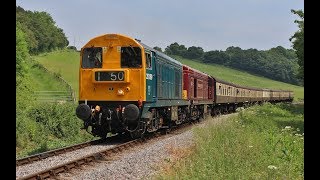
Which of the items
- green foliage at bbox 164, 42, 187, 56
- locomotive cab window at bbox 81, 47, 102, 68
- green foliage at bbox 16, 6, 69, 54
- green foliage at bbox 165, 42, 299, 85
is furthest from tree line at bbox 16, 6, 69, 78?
locomotive cab window at bbox 81, 47, 102, 68

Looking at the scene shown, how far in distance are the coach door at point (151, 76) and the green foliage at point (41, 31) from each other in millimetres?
78311

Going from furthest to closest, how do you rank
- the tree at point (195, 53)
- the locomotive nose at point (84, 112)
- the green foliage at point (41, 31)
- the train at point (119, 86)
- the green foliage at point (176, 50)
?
the green foliage at point (176, 50), the tree at point (195, 53), the green foliage at point (41, 31), the train at point (119, 86), the locomotive nose at point (84, 112)

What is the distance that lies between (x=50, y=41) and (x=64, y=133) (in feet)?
274

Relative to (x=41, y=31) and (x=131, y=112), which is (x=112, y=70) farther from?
(x=41, y=31)

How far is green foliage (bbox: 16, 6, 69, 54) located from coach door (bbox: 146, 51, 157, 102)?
78311 millimetres

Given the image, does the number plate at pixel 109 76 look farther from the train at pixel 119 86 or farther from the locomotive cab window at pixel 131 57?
the locomotive cab window at pixel 131 57

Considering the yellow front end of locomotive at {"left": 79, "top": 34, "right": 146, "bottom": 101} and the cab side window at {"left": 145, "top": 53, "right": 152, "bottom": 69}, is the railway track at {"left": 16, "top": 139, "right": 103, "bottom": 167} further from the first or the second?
the cab side window at {"left": 145, "top": 53, "right": 152, "bottom": 69}

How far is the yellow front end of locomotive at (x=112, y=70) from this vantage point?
15789 mm

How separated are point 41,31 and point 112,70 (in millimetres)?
97469

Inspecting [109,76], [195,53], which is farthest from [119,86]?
[195,53]

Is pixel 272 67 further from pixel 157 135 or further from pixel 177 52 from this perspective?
pixel 157 135

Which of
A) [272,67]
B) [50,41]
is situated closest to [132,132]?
[50,41]

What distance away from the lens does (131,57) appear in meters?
16.2

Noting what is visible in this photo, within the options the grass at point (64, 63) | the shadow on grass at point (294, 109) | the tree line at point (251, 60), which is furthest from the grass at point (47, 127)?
the tree line at point (251, 60)
